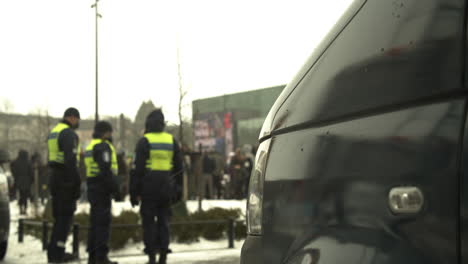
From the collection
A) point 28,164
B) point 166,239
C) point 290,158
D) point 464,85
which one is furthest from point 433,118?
point 28,164

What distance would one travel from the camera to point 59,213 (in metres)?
8.29

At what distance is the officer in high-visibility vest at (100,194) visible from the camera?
311 inches

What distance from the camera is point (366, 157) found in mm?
1632

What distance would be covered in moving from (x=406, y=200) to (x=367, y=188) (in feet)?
0.44

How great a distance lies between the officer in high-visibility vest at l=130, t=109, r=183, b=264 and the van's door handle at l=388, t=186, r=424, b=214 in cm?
597

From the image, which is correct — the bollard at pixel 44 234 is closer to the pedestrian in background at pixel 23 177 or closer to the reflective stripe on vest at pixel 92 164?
the reflective stripe on vest at pixel 92 164

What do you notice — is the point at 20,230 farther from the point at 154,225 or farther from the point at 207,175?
the point at 207,175

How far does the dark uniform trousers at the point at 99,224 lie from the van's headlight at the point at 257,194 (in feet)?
19.4

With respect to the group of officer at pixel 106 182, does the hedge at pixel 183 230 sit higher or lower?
lower

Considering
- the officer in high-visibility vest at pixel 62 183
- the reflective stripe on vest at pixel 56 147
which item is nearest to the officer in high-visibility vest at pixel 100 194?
the officer in high-visibility vest at pixel 62 183

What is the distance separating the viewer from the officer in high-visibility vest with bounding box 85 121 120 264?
26.0 feet

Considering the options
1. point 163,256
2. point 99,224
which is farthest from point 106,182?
point 163,256

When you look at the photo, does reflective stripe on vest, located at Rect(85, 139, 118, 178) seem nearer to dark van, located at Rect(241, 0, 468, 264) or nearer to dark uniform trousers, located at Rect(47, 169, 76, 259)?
dark uniform trousers, located at Rect(47, 169, 76, 259)

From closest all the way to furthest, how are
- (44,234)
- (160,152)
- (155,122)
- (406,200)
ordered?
(406,200)
(160,152)
(155,122)
(44,234)
